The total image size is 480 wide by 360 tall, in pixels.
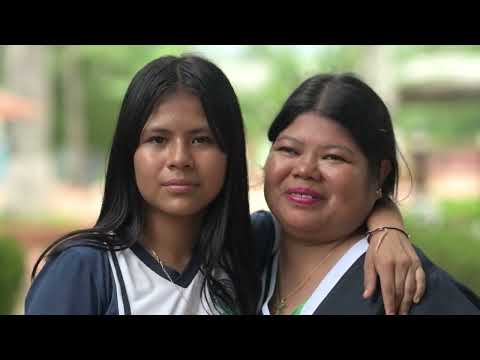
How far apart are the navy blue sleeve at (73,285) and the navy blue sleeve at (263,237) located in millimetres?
642

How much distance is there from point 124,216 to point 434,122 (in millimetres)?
28501

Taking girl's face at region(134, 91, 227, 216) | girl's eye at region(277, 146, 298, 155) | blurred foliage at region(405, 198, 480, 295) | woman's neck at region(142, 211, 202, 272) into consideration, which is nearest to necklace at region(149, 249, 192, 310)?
woman's neck at region(142, 211, 202, 272)

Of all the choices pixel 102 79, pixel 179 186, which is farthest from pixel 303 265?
pixel 102 79

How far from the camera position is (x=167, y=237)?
2.22m

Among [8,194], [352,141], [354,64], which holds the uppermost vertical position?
[354,64]

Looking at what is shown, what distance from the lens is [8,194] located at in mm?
12422

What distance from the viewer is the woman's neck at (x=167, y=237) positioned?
221 centimetres

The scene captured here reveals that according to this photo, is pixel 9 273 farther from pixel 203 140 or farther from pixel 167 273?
pixel 203 140

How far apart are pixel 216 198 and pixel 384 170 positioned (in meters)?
0.59

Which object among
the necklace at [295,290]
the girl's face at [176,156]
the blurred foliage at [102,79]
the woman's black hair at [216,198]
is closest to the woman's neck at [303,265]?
the necklace at [295,290]

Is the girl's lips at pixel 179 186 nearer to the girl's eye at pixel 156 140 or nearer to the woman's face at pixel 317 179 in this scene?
the girl's eye at pixel 156 140

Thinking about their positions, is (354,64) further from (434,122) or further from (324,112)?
(324,112)

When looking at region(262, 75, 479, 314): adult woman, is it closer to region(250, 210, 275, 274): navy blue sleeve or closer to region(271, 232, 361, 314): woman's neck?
region(271, 232, 361, 314): woman's neck

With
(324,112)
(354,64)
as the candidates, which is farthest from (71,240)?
(354,64)
